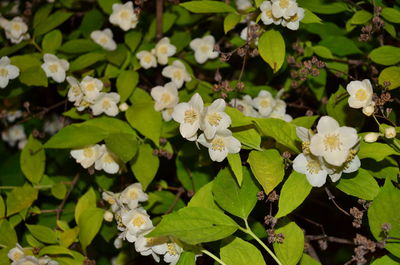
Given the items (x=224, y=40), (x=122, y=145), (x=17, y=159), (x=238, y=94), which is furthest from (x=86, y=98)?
(x=17, y=159)

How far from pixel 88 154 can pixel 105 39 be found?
1.75 feet

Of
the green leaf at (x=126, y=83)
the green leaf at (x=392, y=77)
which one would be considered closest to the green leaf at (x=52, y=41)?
the green leaf at (x=126, y=83)

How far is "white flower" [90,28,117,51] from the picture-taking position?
2.13 metres

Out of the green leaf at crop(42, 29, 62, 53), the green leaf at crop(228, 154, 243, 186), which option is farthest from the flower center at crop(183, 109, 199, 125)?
the green leaf at crop(42, 29, 62, 53)

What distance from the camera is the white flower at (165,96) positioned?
188cm

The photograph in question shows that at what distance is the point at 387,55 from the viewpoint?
5.70 ft

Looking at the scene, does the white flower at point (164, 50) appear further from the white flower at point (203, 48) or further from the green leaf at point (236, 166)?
the green leaf at point (236, 166)

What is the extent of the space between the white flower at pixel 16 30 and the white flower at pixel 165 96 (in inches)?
26.5

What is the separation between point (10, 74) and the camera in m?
1.96

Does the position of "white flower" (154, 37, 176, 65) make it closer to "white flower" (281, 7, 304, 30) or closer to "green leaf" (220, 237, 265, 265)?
"white flower" (281, 7, 304, 30)

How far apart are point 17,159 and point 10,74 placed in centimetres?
82

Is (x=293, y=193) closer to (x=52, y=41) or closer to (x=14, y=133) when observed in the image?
(x=52, y=41)

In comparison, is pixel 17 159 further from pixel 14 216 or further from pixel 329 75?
pixel 329 75

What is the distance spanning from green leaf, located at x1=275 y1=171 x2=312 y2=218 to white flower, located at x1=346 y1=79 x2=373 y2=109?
0.96 ft
